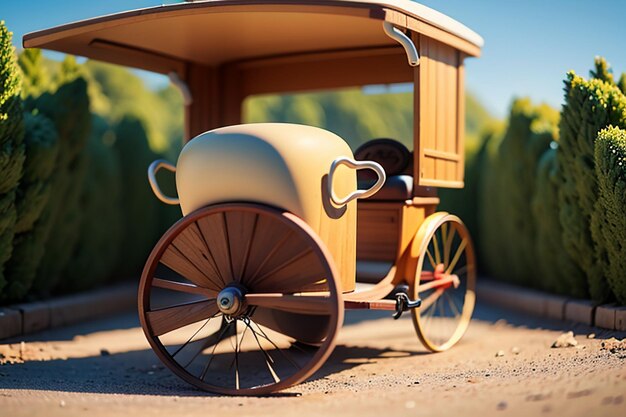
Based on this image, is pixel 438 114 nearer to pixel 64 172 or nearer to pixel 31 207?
pixel 31 207

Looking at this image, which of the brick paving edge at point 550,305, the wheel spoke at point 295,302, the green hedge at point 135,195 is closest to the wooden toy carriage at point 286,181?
the wheel spoke at point 295,302

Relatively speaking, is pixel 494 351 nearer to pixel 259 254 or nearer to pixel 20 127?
pixel 259 254

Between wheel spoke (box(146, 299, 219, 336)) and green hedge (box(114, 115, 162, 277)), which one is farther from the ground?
green hedge (box(114, 115, 162, 277))

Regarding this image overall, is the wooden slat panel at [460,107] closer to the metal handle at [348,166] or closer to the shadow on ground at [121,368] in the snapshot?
the shadow on ground at [121,368]

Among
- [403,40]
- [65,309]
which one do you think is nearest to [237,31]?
[403,40]

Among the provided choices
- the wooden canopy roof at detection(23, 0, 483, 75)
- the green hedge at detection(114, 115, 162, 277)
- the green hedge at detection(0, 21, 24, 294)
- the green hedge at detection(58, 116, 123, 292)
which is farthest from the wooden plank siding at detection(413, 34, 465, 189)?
the green hedge at detection(114, 115, 162, 277)

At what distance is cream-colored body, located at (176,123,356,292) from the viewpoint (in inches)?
167

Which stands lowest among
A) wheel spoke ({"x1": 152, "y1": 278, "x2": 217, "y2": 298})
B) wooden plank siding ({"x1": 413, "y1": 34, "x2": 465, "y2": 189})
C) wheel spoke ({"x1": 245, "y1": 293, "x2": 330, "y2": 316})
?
wheel spoke ({"x1": 245, "y1": 293, "x2": 330, "y2": 316})

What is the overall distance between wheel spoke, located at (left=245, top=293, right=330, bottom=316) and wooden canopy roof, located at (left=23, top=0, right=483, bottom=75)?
184 cm

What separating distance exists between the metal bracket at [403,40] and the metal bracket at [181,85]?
8.24 ft

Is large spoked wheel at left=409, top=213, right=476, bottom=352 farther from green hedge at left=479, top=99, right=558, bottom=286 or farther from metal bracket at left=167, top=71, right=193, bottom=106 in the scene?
metal bracket at left=167, top=71, right=193, bottom=106

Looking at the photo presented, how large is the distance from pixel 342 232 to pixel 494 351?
219cm

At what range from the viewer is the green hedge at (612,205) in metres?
5.57

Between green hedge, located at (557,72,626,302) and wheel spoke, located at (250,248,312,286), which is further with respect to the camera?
green hedge, located at (557,72,626,302)
